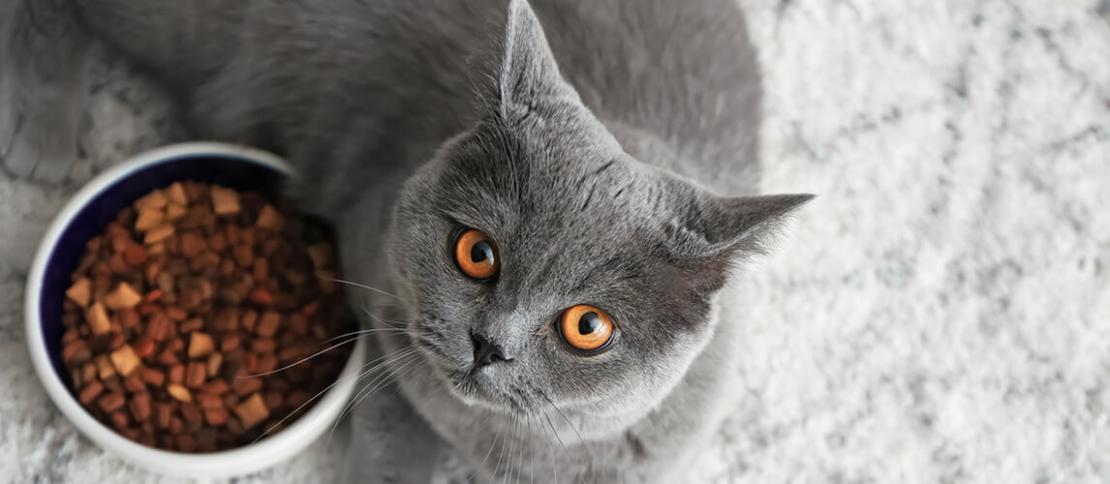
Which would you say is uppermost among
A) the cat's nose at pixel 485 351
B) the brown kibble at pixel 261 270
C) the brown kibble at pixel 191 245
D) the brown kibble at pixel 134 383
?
the cat's nose at pixel 485 351

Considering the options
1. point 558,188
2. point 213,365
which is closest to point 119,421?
point 213,365

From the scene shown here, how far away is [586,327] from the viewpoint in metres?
0.88

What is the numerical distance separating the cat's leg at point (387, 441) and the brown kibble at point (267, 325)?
6.4 inches

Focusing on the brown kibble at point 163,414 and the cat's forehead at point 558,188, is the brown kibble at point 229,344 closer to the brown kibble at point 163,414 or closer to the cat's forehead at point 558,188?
the brown kibble at point 163,414

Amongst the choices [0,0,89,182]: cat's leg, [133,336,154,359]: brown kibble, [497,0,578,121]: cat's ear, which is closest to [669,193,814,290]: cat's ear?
[497,0,578,121]: cat's ear

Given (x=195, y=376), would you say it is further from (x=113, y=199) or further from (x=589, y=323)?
(x=589, y=323)

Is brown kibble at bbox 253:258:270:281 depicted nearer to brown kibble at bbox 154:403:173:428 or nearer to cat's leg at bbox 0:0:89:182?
brown kibble at bbox 154:403:173:428

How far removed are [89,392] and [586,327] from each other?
28.1 inches

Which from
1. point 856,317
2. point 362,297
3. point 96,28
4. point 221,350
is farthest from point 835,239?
point 96,28

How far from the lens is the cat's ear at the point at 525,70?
2.73 ft

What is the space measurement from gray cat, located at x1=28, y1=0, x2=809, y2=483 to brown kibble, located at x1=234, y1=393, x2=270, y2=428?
0.13 metres

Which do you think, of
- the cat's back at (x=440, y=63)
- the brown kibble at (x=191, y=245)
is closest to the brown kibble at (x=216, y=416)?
the brown kibble at (x=191, y=245)

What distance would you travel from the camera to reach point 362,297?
1.20 meters

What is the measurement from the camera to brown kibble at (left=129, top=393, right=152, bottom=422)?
121cm
